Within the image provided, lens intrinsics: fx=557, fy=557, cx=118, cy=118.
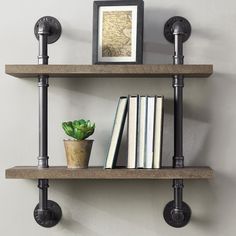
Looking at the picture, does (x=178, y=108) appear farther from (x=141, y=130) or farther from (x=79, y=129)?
(x=79, y=129)

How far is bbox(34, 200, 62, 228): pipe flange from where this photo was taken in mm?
1460

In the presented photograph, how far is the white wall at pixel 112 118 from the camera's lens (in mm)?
1478

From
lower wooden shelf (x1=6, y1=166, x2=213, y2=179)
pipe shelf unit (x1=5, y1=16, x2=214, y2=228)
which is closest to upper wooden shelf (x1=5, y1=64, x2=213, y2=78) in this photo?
pipe shelf unit (x1=5, y1=16, x2=214, y2=228)

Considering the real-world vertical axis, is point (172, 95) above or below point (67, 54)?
below

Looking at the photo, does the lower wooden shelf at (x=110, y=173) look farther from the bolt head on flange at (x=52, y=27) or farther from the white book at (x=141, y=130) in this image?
the bolt head on flange at (x=52, y=27)

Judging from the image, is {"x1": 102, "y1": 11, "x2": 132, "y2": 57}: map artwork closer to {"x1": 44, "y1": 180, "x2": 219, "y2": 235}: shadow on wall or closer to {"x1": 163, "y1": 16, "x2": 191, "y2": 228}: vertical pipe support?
{"x1": 163, "y1": 16, "x2": 191, "y2": 228}: vertical pipe support

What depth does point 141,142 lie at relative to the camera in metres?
1.38

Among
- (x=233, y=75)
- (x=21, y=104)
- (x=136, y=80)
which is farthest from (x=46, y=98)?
(x=233, y=75)

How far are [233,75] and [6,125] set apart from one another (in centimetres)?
62

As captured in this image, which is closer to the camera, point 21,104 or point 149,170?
point 149,170

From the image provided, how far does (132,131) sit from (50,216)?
323 millimetres

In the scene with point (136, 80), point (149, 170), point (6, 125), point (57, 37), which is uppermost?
point (57, 37)

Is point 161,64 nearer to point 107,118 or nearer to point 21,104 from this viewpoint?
point 107,118

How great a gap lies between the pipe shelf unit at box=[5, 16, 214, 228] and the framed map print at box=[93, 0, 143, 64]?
0.16 ft
